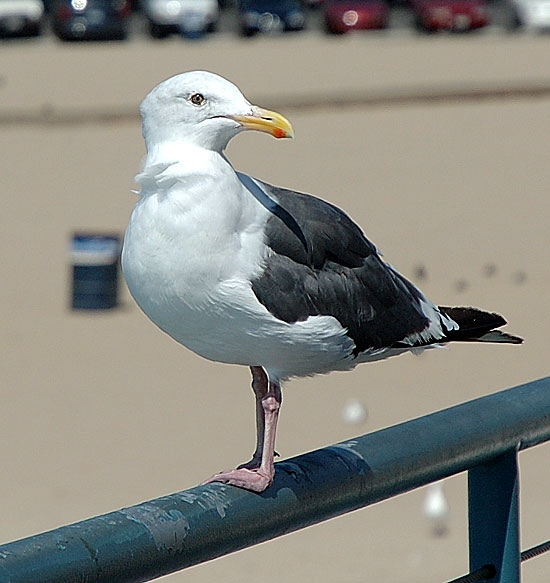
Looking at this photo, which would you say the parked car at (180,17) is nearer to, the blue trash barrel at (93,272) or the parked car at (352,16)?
the parked car at (352,16)

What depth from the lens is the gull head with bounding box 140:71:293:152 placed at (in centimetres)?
267

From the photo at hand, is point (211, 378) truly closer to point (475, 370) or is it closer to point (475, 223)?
point (475, 370)

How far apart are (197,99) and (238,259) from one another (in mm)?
335

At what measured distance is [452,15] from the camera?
80.8ft

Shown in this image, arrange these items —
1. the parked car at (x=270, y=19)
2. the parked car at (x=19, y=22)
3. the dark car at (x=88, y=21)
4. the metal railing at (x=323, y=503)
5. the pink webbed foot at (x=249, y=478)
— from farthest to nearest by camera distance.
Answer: the parked car at (x=270, y=19), the parked car at (x=19, y=22), the dark car at (x=88, y=21), the pink webbed foot at (x=249, y=478), the metal railing at (x=323, y=503)

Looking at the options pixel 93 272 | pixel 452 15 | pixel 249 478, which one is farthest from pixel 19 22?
pixel 249 478

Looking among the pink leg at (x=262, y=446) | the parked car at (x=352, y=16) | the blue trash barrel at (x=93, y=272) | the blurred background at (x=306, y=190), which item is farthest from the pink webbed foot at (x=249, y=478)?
the parked car at (x=352, y=16)

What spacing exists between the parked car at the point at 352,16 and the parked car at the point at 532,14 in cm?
237

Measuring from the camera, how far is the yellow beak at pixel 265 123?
2688 mm

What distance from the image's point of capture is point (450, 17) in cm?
2464

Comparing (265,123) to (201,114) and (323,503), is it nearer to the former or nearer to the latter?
(201,114)

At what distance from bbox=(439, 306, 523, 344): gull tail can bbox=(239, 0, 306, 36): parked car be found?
2197cm

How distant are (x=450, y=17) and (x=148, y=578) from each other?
23632 mm

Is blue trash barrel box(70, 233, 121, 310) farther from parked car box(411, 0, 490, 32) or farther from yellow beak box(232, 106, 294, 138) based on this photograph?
parked car box(411, 0, 490, 32)
